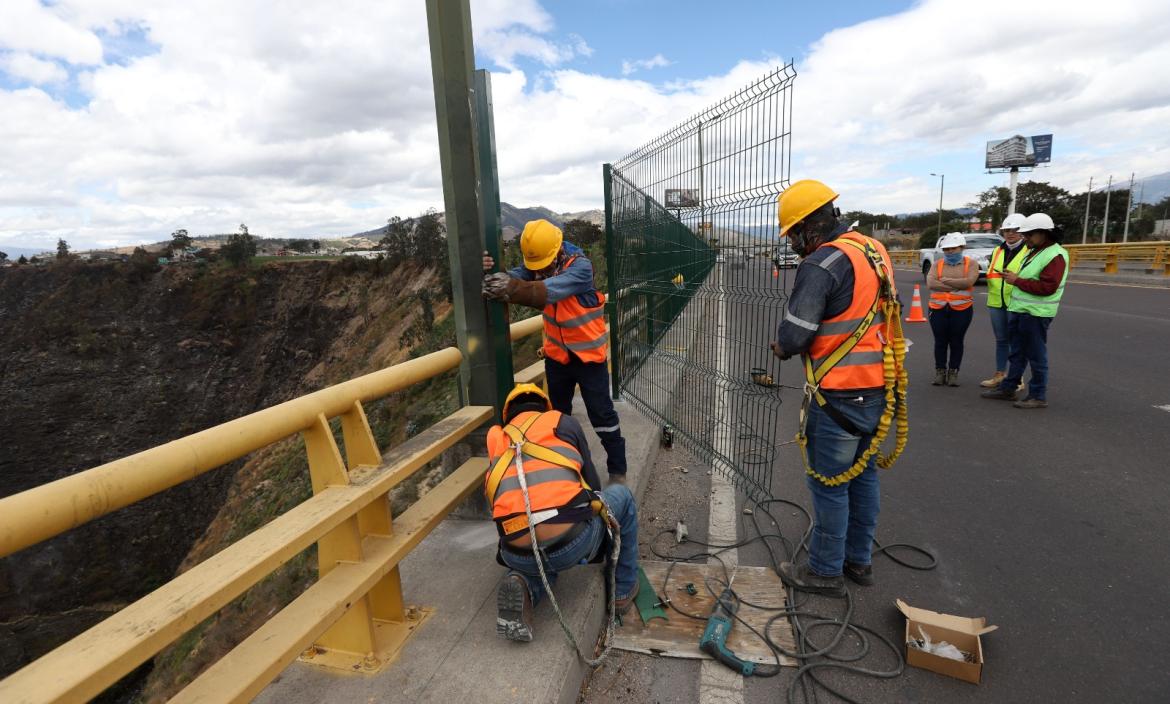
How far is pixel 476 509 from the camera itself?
3.72m

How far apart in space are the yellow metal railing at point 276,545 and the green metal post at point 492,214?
0.39 m

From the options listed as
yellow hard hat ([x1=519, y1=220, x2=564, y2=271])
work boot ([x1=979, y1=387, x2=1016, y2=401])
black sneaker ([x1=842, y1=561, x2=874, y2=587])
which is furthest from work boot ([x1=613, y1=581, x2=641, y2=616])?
work boot ([x1=979, y1=387, x2=1016, y2=401])

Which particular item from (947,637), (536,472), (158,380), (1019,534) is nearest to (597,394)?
(536,472)

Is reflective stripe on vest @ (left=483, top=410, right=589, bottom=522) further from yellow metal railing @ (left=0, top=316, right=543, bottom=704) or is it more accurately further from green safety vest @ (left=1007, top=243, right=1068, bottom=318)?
green safety vest @ (left=1007, top=243, right=1068, bottom=318)

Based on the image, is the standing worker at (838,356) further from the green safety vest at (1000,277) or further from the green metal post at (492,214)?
the green safety vest at (1000,277)

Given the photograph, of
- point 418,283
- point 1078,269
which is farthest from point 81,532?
point 1078,269

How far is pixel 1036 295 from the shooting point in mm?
5906

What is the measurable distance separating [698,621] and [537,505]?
1.12 meters

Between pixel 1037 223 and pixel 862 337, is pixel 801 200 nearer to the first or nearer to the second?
pixel 862 337

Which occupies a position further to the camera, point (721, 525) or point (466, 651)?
point (721, 525)

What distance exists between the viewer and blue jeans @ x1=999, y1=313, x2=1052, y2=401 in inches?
233

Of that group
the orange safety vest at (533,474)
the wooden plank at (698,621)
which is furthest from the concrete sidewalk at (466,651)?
the orange safety vest at (533,474)

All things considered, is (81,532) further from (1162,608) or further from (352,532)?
(1162,608)

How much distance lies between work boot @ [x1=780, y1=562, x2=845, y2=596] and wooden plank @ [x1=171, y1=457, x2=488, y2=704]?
1852mm
